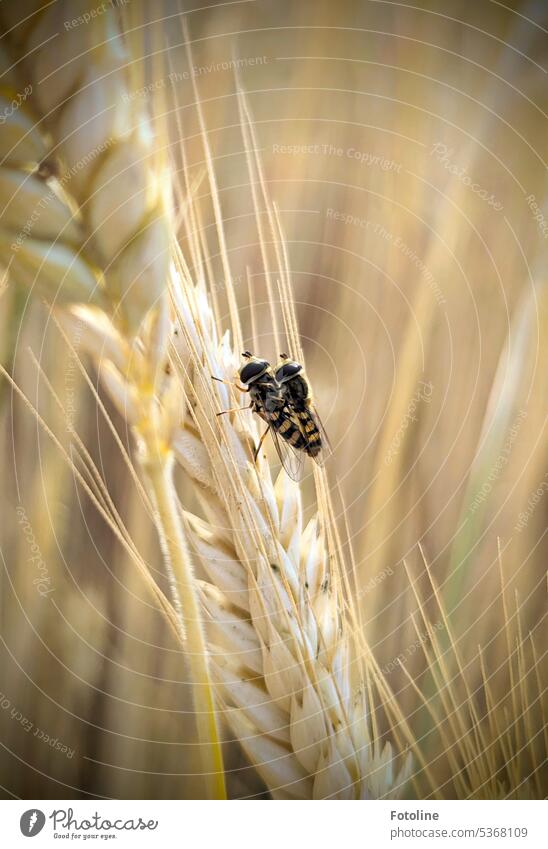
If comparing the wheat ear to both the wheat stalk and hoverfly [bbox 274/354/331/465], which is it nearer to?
the wheat stalk

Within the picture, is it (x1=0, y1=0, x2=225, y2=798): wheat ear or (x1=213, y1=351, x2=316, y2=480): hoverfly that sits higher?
(x1=0, y1=0, x2=225, y2=798): wheat ear

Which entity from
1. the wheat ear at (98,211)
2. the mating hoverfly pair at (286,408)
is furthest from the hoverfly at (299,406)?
the wheat ear at (98,211)

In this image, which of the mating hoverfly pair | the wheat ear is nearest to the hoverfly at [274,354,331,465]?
the mating hoverfly pair

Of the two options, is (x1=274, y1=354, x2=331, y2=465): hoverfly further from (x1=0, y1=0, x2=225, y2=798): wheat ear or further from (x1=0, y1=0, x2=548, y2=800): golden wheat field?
(x1=0, y1=0, x2=225, y2=798): wheat ear

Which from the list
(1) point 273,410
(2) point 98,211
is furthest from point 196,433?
(2) point 98,211

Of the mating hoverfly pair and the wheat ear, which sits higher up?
the wheat ear

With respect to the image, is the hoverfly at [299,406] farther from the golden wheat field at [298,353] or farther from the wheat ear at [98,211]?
the wheat ear at [98,211]
